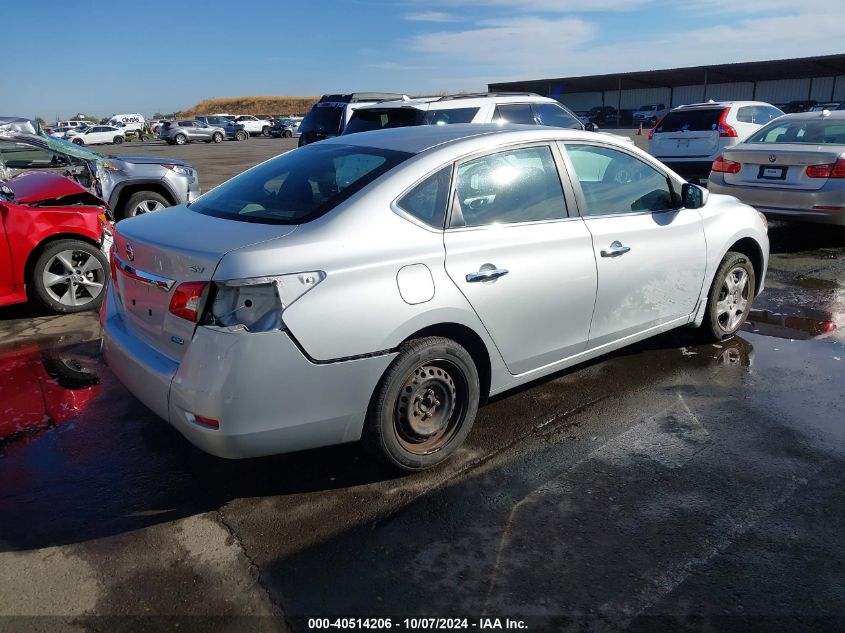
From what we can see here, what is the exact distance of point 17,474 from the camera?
3568mm

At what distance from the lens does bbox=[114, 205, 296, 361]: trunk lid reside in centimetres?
301

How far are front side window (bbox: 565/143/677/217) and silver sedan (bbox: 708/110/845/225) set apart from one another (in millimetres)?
4550

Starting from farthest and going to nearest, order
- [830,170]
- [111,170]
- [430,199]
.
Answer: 1. [111,170]
2. [830,170]
3. [430,199]

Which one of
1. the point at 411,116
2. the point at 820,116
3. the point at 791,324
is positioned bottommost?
the point at 791,324

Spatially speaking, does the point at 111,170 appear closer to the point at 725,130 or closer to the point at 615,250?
the point at 615,250

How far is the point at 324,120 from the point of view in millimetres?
14922

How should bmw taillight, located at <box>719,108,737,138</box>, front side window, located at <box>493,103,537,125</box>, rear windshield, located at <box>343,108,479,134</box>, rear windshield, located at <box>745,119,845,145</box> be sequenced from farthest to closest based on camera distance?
bmw taillight, located at <box>719,108,737,138</box>
front side window, located at <box>493,103,537,125</box>
rear windshield, located at <box>343,108,479,134</box>
rear windshield, located at <box>745,119,845,145</box>

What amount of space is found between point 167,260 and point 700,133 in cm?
1278

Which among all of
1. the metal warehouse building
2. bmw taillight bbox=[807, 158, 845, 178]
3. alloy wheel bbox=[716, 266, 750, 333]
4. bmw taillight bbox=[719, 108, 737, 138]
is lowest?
alloy wheel bbox=[716, 266, 750, 333]

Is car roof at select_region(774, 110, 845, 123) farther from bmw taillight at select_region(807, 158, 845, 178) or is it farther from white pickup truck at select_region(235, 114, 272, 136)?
white pickup truck at select_region(235, 114, 272, 136)

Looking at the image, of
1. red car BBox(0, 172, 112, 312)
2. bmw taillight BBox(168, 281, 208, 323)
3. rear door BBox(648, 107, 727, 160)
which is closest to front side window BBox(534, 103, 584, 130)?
rear door BBox(648, 107, 727, 160)

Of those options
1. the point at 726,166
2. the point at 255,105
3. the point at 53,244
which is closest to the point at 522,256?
the point at 53,244

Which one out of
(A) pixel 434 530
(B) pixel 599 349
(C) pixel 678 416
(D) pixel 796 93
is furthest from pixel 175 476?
(D) pixel 796 93

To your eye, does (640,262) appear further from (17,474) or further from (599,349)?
(17,474)
